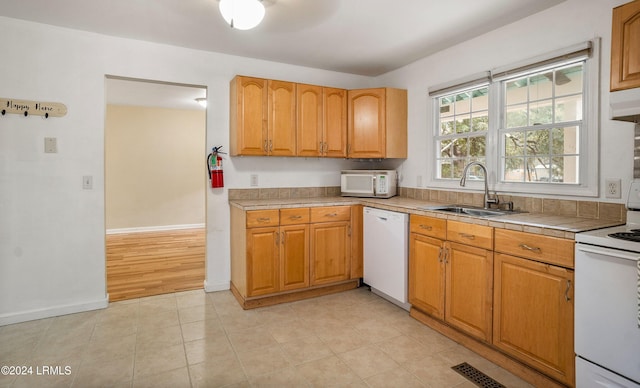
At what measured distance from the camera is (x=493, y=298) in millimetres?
2152

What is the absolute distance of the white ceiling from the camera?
2.43 m

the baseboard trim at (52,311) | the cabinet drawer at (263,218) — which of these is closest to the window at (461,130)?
the cabinet drawer at (263,218)

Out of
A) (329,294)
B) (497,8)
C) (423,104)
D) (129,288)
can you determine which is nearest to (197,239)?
(129,288)

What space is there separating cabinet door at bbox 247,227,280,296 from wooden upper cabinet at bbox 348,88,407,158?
1.37 metres

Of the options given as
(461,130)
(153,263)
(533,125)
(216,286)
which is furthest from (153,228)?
(533,125)

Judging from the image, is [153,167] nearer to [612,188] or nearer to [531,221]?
[531,221]

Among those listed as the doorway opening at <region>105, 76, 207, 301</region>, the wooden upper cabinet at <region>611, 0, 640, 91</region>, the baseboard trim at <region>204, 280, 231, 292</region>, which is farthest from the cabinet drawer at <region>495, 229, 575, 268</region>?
the doorway opening at <region>105, 76, 207, 301</region>

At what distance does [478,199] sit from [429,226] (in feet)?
2.16

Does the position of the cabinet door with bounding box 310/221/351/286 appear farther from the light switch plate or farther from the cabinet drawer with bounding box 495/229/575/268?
the light switch plate

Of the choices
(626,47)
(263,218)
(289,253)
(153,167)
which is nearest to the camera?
(626,47)

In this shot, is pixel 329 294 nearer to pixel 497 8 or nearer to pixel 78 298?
pixel 78 298

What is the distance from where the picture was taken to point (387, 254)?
308cm

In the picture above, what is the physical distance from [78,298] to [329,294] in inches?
87.1

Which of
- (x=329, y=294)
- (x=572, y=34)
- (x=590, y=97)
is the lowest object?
(x=329, y=294)
